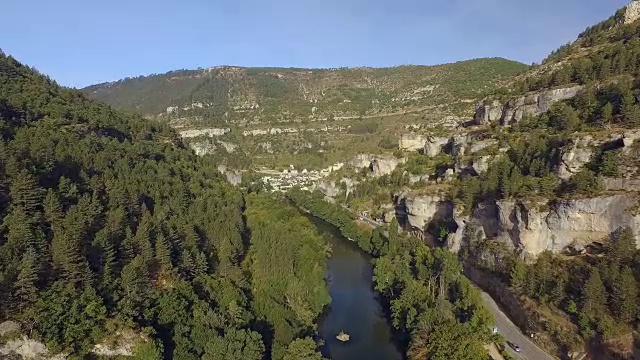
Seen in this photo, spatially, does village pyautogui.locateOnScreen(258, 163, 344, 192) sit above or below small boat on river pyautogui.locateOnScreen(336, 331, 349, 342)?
above

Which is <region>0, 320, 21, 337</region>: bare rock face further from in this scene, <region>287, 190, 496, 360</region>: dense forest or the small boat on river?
<region>287, 190, 496, 360</region>: dense forest

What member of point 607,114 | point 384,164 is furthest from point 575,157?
point 384,164

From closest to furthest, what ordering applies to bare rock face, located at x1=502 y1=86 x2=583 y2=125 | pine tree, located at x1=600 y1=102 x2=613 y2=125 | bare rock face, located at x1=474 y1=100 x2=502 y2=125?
pine tree, located at x1=600 y1=102 x2=613 y2=125 → bare rock face, located at x1=502 y1=86 x2=583 y2=125 → bare rock face, located at x1=474 y1=100 x2=502 y2=125

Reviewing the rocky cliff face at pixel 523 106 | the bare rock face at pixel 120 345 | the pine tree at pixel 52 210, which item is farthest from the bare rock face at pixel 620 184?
the pine tree at pixel 52 210

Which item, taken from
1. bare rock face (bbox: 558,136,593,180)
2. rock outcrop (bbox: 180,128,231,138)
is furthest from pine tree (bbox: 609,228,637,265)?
rock outcrop (bbox: 180,128,231,138)

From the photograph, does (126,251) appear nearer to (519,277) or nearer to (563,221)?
(519,277)

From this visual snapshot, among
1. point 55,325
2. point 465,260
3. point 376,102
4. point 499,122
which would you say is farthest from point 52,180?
point 376,102

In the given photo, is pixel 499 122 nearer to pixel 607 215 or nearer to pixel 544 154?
pixel 544 154
